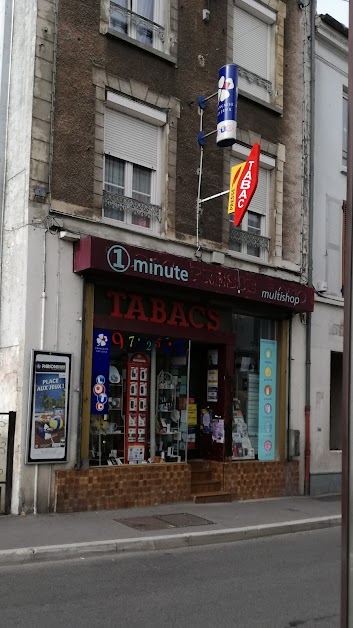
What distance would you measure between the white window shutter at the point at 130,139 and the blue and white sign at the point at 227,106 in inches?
46.8

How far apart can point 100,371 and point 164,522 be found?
2.55 metres

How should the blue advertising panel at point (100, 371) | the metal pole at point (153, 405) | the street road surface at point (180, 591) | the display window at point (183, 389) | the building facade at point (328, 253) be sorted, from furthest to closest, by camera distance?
the building facade at point (328, 253) → the metal pole at point (153, 405) → the display window at point (183, 389) → the blue advertising panel at point (100, 371) → the street road surface at point (180, 591)

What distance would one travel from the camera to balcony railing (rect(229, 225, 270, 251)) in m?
13.3

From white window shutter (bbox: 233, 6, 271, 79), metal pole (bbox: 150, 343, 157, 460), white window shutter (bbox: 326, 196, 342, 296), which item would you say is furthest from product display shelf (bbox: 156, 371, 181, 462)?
white window shutter (bbox: 233, 6, 271, 79)

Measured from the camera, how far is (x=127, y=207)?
38.0 feet

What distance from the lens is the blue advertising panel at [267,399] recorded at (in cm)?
1351

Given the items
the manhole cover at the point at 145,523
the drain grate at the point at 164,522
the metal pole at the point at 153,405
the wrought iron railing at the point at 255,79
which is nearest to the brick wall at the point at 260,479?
the metal pole at the point at 153,405

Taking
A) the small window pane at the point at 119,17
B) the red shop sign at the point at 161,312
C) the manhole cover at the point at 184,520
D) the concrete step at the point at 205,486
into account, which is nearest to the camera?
the manhole cover at the point at 184,520

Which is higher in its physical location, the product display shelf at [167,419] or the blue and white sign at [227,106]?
the blue and white sign at [227,106]

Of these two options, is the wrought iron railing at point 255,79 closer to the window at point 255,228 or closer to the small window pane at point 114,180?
the window at point 255,228

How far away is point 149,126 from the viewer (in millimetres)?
11969

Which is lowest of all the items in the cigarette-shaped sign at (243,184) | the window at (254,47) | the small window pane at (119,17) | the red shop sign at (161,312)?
the red shop sign at (161,312)

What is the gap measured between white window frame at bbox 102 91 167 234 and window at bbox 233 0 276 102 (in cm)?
258

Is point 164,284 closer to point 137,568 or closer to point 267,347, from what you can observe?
point 267,347
